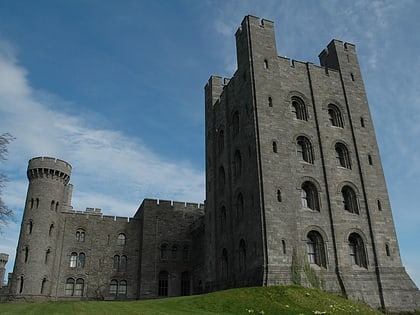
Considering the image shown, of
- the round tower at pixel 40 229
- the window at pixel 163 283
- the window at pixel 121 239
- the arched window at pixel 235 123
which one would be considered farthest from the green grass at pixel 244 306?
the window at pixel 121 239

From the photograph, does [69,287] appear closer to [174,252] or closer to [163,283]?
[163,283]

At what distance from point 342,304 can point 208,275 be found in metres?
15.2

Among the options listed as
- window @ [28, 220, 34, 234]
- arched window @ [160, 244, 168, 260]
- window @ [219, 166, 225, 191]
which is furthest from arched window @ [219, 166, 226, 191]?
window @ [28, 220, 34, 234]

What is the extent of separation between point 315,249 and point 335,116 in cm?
1175

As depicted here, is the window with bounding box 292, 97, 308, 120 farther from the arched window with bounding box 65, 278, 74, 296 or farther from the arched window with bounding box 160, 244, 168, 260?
the arched window with bounding box 65, 278, 74, 296

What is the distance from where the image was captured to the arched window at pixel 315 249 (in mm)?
27344

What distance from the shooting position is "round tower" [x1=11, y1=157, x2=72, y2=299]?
41.1m

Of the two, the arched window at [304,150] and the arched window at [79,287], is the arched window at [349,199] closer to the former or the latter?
the arched window at [304,150]

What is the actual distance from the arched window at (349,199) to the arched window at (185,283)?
23041 mm

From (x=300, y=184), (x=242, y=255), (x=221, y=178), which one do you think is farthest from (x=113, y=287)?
(x=300, y=184)

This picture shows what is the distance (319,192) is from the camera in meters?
29.3

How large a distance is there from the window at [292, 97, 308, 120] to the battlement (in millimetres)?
28217

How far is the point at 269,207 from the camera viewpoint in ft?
88.1

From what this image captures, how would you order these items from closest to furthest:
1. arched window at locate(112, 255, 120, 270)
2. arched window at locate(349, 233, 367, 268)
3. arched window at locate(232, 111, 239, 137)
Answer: arched window at locate(349, 233, 367, 268), arched window at locate(232, 111, 239, 137), arched window at locate(112, 255, 120, 270)
